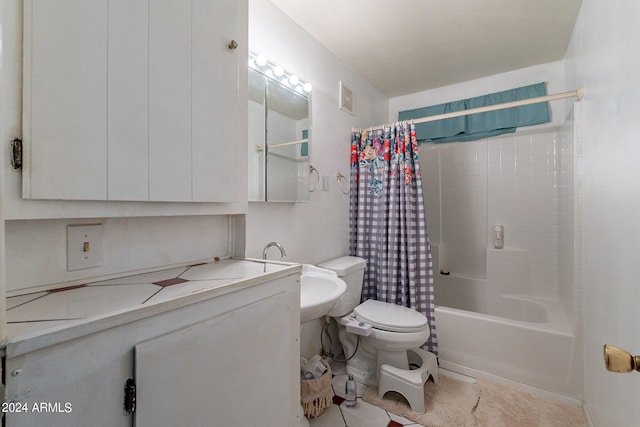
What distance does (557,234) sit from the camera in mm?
2326

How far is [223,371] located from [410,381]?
4.06ft

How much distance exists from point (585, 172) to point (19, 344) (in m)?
2.28

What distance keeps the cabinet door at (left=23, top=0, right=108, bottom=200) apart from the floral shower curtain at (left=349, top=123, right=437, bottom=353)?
1806 millimetres

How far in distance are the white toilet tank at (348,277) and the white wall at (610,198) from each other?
3.95 feet

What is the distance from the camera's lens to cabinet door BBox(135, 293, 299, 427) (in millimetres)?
607

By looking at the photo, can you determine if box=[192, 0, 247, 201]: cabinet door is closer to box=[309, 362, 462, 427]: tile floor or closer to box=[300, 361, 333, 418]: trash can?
box=[300, 361, 333, 418]: trash can

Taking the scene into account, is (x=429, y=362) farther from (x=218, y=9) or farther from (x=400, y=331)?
(x=218, y=9)

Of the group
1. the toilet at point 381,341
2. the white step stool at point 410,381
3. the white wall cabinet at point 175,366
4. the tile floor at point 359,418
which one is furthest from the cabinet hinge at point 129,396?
the white step stool at point 410,381

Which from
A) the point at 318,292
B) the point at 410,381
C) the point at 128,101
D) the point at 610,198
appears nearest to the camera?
the point at 128,101

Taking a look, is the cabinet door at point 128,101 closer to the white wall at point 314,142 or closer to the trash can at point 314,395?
the white wall at point 314,142

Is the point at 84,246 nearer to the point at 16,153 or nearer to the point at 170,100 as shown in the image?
the point at 16,153

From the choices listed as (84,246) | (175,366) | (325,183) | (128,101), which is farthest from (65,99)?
(325,183)

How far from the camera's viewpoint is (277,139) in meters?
1.62

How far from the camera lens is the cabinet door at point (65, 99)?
1.94 ft
